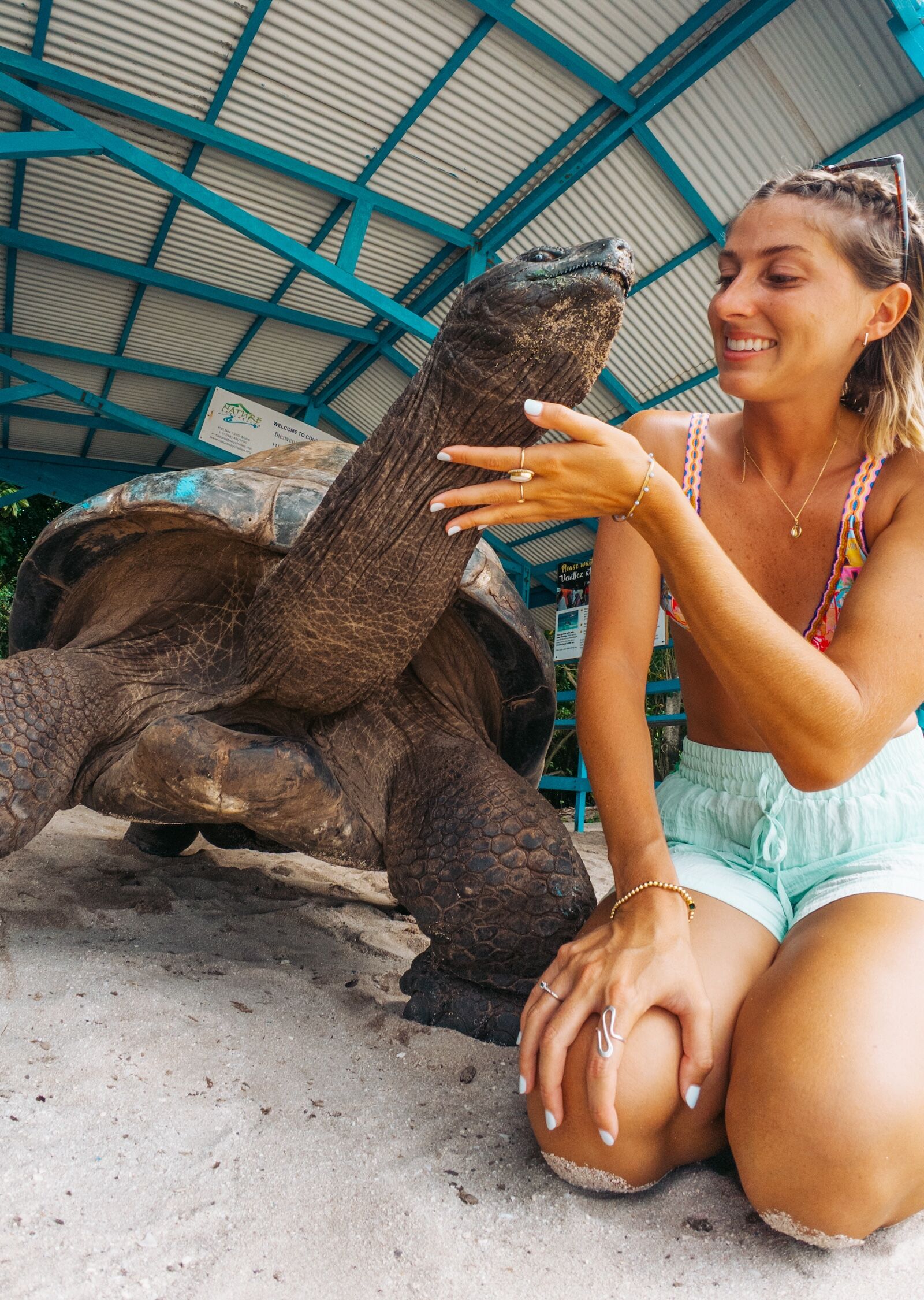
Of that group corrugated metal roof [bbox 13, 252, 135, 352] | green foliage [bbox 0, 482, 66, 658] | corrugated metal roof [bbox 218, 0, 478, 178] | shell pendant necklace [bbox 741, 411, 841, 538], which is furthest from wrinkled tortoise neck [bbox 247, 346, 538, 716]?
green foliage [bbox 0, 482, 66, 658]

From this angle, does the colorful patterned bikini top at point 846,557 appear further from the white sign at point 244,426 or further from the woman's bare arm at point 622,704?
the white sign at point 244,426

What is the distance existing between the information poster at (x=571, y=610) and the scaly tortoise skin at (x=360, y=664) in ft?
21.7

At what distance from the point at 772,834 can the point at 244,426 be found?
898cm

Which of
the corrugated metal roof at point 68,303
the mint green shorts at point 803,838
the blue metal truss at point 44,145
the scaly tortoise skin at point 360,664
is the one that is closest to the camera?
the mint green shorts at point 803,838

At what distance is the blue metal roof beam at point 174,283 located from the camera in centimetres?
718

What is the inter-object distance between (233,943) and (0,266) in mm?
7401

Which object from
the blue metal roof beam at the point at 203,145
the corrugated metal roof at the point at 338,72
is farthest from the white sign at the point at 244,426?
the corrugated metal roof at the point at 338,72

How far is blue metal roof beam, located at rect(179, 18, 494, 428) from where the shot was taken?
5.28 m

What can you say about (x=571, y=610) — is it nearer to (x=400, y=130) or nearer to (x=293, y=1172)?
(x=400, y=130)

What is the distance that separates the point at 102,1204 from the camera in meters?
1.21

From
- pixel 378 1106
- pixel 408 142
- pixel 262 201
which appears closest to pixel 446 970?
pixel 378 1106

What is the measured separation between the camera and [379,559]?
6.75 feet

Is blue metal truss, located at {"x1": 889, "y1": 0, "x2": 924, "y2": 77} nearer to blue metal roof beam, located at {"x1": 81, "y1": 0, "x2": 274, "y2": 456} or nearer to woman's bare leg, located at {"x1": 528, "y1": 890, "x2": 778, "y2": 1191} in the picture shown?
blue metal roof beam, located at {"x1": 81, "y1": 0, "x2": 274, "y2": 456}

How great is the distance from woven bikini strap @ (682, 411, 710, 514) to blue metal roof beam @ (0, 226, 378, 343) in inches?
273
